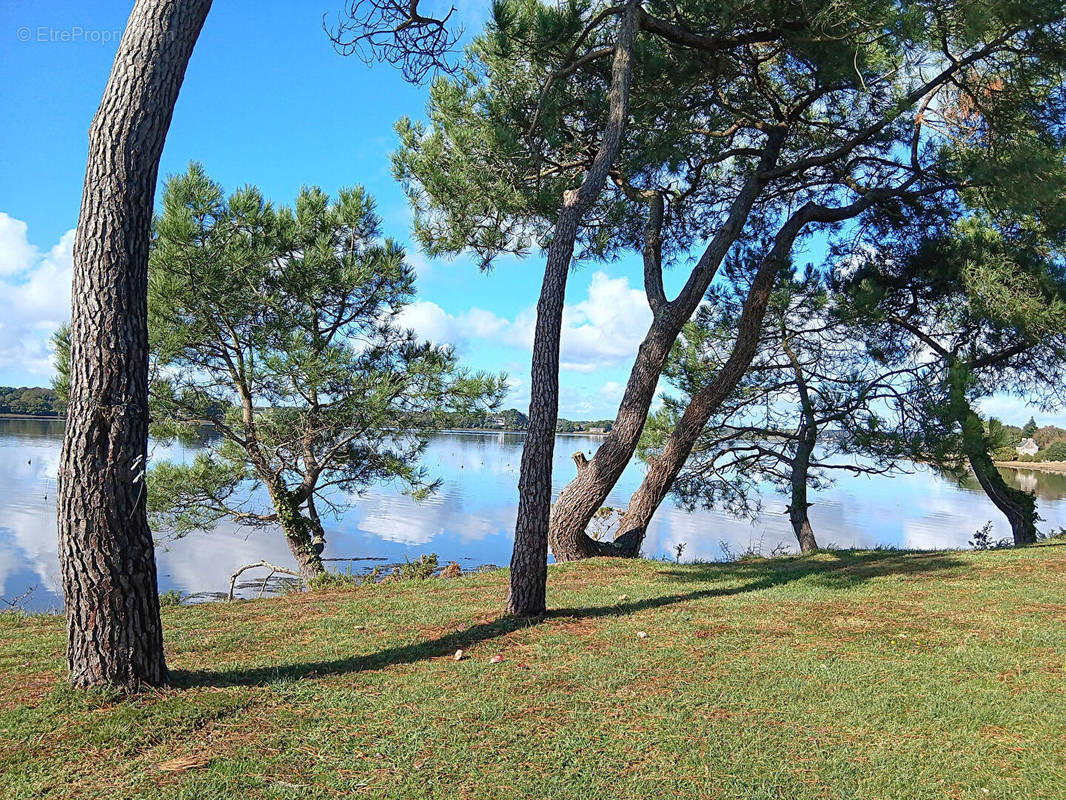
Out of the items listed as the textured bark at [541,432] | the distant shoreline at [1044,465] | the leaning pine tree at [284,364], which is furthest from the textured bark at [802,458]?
the distant shoreline at [1044,465]

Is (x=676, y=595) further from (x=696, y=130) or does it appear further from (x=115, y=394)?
(x=696, y=130)

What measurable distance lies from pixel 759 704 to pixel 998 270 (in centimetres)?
730

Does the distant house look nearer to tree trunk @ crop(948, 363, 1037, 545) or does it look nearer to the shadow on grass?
tree trunk @ crop(948, 363, 1037, 545)

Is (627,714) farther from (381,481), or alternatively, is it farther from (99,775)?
(381,481)

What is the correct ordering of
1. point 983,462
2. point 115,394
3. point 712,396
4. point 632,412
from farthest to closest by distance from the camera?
1. point 983,462
2. point 712,396
3. point 632,412
4. point 115,394

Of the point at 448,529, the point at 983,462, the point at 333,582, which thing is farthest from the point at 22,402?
the point at 983,462

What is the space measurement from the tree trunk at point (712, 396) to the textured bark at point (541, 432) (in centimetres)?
381

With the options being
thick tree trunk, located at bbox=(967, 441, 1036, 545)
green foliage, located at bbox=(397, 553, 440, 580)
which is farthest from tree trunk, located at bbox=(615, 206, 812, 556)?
thick tree trunk, located at bbox=(967, 441, 1036, 545)

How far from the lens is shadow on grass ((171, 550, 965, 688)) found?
11.5 ft

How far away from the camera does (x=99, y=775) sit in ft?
8.02

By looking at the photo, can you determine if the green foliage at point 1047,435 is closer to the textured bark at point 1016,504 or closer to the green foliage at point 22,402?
the textured bark at point 1016,504

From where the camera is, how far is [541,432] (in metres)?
4.78

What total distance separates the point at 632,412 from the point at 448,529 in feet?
26.9

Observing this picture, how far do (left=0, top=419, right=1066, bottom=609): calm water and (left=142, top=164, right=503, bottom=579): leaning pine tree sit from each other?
2.38 ft
